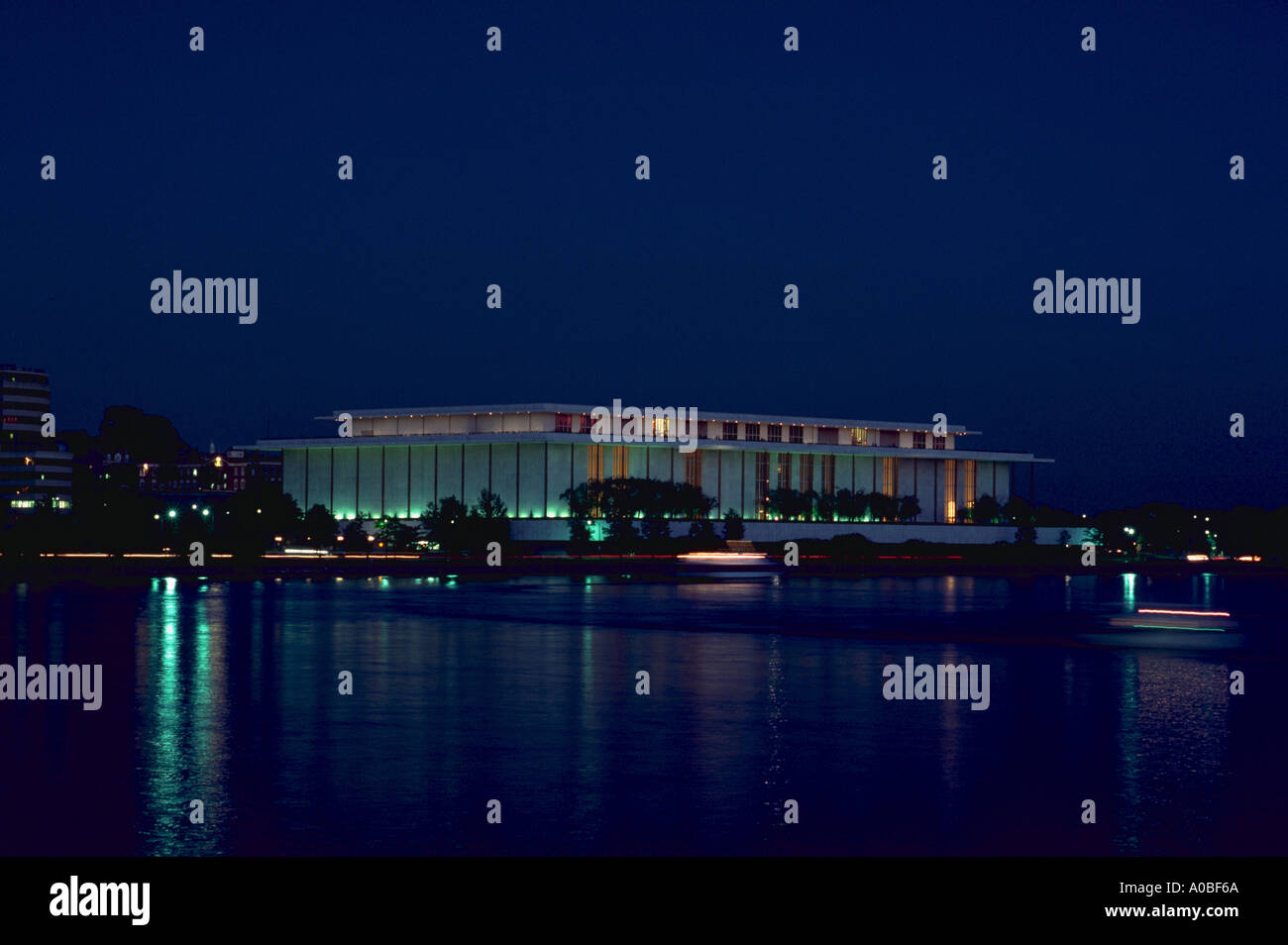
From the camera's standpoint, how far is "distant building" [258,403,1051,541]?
14025cm

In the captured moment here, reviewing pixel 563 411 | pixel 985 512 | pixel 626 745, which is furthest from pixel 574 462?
pixel 626 745

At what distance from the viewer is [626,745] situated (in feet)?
57.8

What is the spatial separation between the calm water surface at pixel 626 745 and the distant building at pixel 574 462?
102m

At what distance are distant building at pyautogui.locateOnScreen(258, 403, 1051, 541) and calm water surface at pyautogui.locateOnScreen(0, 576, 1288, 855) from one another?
4029 inches

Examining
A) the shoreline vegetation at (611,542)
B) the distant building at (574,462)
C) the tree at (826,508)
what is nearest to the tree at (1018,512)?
the shoreline vegetation at (611,542)

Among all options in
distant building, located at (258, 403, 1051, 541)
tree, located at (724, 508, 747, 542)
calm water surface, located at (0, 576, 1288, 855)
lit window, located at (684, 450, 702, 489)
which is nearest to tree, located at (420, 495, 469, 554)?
distant building, located at (258, 403, 1051, 541)

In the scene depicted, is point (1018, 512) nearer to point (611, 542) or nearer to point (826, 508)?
point (826, 508)

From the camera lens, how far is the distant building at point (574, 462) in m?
140

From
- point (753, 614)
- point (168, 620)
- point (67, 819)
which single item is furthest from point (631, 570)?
point (67, 819)

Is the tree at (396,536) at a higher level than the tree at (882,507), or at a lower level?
lower

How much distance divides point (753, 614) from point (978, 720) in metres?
→ 24.4

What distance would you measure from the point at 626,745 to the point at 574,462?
402 feet

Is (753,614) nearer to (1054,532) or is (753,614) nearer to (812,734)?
(812,734)

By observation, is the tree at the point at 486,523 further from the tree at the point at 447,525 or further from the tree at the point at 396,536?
the tree at the point at 396,536
